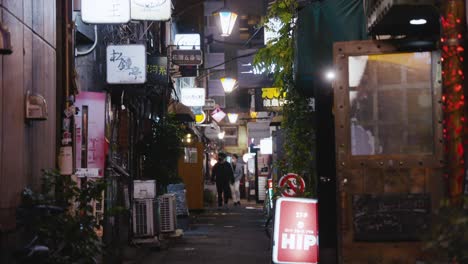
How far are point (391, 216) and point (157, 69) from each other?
11.5 m

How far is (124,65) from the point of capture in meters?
15.4

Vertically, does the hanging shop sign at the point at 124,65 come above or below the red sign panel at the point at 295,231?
above

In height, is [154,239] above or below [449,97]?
below

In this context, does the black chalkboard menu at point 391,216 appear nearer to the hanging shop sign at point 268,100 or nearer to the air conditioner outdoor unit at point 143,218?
the air conditioner outdoor unit at point 143,218

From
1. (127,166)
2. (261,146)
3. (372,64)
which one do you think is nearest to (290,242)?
(372,64)

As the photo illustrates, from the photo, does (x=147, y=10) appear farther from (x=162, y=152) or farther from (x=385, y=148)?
(x=385, y=148)

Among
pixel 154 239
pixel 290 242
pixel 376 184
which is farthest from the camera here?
pixel 154 239

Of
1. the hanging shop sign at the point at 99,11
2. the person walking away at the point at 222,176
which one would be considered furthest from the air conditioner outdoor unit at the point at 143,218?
the person walking away at the point at 222,176

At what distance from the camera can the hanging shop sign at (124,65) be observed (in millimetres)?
15367

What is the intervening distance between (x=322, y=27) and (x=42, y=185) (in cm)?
416

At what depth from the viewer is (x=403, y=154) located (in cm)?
742

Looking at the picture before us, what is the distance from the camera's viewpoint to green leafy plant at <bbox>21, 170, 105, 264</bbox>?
8062mm

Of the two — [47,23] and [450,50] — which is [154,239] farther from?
[450,50]

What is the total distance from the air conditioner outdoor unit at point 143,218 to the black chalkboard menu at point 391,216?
913 cm
